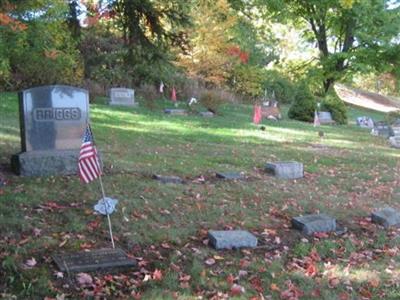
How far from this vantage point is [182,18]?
7.85 m

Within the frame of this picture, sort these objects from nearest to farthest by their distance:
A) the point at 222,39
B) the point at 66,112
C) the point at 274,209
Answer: the point at 274,209 < the point at 66,112 < the point at 222,39

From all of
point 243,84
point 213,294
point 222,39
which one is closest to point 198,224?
point 213,294

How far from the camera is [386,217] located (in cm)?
727

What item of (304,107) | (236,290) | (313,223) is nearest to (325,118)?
(304,107)

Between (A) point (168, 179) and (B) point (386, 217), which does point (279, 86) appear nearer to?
Answer: (A) point (168, 179)

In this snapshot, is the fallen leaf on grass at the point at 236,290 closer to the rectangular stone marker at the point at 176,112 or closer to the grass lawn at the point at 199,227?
the grass lawn at the point at 199,227

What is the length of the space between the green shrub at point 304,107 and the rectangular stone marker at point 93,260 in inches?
759

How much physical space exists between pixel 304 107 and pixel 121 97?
8.07 m

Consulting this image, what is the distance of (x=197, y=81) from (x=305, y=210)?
2156 cm

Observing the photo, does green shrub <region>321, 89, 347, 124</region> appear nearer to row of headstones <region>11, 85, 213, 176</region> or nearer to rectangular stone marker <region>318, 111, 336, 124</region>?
rectangular stone marker <region>318, 111, 336, 124</region>

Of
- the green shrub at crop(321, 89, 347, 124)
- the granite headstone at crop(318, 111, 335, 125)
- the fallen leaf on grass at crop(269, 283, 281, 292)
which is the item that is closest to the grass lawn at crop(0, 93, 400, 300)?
the fallen leaf on grass at crop(269, 283, 281, 292)

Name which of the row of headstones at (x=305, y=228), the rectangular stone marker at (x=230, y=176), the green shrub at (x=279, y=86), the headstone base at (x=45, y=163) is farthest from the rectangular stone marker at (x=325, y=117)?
the headstone base at (x=45, y=163)

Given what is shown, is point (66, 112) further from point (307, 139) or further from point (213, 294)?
point (307, 139)

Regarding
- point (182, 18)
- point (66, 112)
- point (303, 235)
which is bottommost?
point (303, 235)
